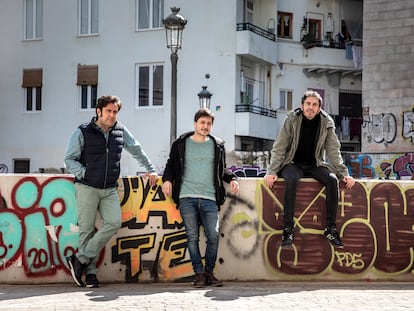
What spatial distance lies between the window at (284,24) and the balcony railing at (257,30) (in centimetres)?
90

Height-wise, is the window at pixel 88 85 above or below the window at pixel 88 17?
below

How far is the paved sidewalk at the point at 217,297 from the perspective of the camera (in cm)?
695

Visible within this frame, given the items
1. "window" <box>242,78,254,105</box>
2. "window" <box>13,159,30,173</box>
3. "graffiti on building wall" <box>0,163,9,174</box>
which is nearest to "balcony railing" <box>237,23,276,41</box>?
"window" <box>242,78,254,105</box>

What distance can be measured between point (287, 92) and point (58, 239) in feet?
90.5

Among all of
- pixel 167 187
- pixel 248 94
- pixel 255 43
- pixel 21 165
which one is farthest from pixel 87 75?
pixel 167 187

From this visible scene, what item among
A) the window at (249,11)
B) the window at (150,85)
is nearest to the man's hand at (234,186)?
the window at (150,85)

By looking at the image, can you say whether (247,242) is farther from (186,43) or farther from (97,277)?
(186,43)

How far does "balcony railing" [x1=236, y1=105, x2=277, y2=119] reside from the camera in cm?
3234

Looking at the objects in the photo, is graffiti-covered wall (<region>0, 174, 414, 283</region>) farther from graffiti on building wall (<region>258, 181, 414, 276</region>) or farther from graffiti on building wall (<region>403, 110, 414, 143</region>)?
graffiti on building wall (<region>403, 110, 414, 143</region>)

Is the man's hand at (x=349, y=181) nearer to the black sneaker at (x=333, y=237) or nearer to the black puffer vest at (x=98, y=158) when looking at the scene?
the black sneaker at (x=333, y=237)

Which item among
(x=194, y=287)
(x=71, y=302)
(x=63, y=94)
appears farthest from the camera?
(x=63, y=94)

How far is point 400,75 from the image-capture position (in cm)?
3023

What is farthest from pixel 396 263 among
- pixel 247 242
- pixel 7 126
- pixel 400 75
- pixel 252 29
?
pixel 7 126

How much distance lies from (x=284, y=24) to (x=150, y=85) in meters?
6.99
